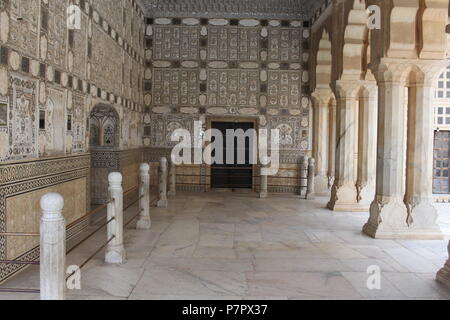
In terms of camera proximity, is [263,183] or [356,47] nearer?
[356,47]

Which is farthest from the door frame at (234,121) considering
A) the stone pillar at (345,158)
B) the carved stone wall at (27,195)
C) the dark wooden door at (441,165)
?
the carved stone wall at (27,195)

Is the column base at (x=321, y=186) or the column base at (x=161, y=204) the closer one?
the column base at (x=161, y=204)

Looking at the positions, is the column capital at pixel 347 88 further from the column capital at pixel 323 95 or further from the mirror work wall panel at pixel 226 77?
the mirror work wall panel at pixel 226 77

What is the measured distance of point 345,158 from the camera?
30.3ft

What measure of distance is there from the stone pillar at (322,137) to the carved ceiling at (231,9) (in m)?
2.27

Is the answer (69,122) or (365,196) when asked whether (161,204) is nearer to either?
(69,122)

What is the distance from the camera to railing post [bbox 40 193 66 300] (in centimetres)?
314

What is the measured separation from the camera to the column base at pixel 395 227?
21.9 feet

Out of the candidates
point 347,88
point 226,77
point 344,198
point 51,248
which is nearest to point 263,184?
point 344,198

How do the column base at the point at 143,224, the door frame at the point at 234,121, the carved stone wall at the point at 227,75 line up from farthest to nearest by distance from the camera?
the door frame at the point at 234,121 → the carved stone wall at the point at 227,75 → the column base at the point at 143,224

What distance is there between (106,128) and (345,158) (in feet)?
16.4

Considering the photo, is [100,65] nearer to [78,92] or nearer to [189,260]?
[78,92]
